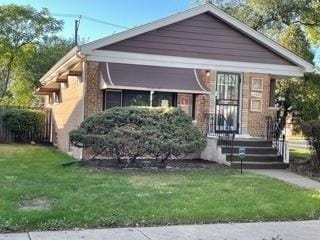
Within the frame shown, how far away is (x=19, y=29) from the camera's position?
98.1 ft

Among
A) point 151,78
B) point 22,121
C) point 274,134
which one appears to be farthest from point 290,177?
point 22,121

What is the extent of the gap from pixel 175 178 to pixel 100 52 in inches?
222

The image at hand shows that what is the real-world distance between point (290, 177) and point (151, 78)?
5.42 metres

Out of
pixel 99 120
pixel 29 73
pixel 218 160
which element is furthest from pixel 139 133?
pixel 29 73

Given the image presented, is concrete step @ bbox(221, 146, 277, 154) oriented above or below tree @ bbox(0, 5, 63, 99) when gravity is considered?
below

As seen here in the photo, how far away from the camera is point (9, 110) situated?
23.1 m

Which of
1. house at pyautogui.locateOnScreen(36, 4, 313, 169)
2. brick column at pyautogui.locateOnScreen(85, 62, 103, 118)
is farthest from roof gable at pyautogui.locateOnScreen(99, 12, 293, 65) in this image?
brick column at pyautogui.locateOnScreen(85, 62, 103, 118)

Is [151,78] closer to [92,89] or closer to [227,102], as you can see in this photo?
[92,89]

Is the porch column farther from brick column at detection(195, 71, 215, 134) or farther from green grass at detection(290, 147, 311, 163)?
green grass at detection(290, 147, 311, 163)

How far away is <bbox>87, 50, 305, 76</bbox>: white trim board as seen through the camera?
15829 mm

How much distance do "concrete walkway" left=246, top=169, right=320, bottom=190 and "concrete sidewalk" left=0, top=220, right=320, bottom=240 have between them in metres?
4.17

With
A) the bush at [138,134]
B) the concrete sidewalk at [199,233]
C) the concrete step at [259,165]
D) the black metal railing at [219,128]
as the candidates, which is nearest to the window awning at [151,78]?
the black metal railing at [219,128]

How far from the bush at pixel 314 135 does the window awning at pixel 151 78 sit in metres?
A: 3.50

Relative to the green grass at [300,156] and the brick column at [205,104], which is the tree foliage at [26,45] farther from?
the green grass at [300,156]
